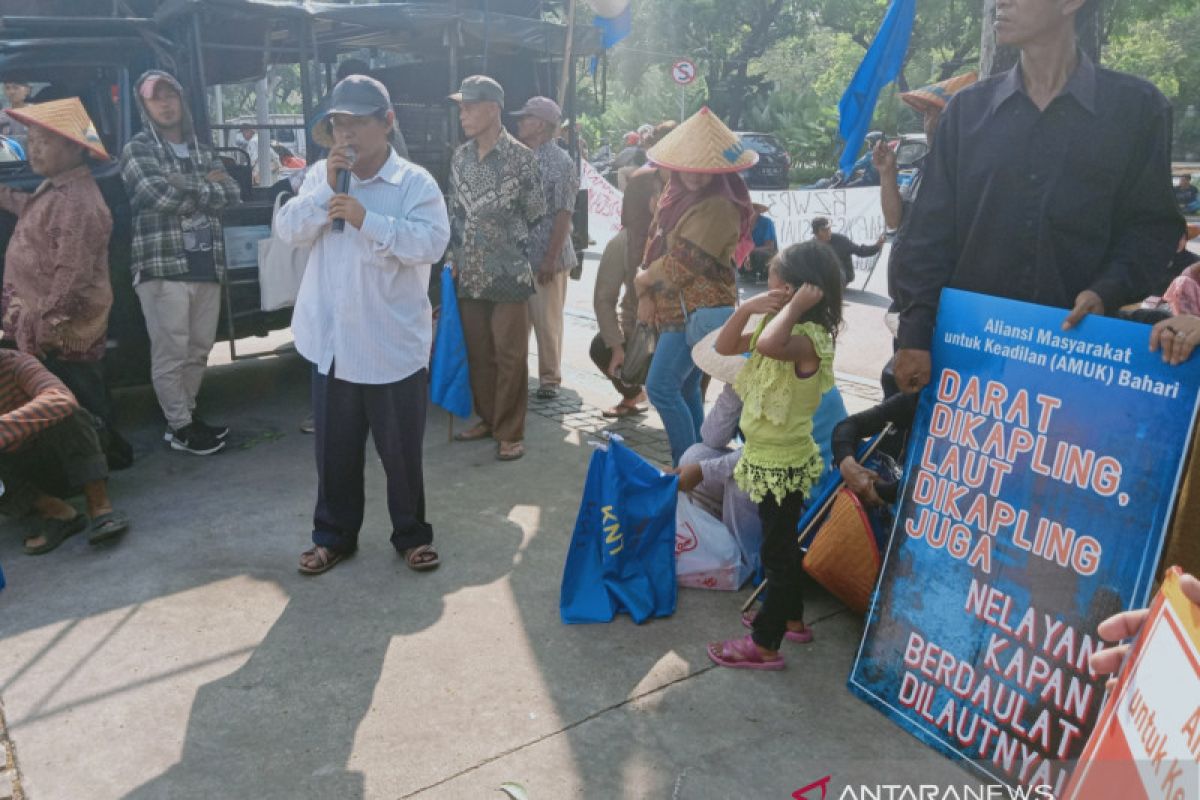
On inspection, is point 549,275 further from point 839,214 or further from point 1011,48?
point 839,214

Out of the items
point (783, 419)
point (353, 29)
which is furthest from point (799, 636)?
point (353, 29)

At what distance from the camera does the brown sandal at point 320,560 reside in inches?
155

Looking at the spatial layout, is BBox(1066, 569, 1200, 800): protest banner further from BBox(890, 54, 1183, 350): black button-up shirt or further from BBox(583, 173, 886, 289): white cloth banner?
BBox(583, 173, 886, 289): white cloth banner

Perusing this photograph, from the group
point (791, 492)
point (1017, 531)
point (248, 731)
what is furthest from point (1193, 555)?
point (248, 731)

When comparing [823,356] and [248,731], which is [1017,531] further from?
[248,731]

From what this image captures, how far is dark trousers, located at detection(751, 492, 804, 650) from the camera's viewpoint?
3.17 m

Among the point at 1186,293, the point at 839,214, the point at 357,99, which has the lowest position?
the point at 839,214

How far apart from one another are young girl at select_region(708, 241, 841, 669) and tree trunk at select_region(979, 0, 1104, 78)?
1.78 m

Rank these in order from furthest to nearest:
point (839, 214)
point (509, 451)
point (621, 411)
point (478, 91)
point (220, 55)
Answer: point (839, 214) → point (220, 55) → point (621, 411) → point (509, 451) → point (478, 91)

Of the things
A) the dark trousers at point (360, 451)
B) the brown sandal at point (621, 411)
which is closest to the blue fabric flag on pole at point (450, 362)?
the brown sandal at point (621, 411)

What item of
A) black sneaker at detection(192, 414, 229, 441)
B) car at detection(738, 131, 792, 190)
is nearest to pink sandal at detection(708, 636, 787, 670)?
black sneaker at detection(192, 414, 229, 441)

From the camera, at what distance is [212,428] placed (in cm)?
558

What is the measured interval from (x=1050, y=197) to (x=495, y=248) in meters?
3.16

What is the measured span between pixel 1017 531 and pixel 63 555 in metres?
3.69
